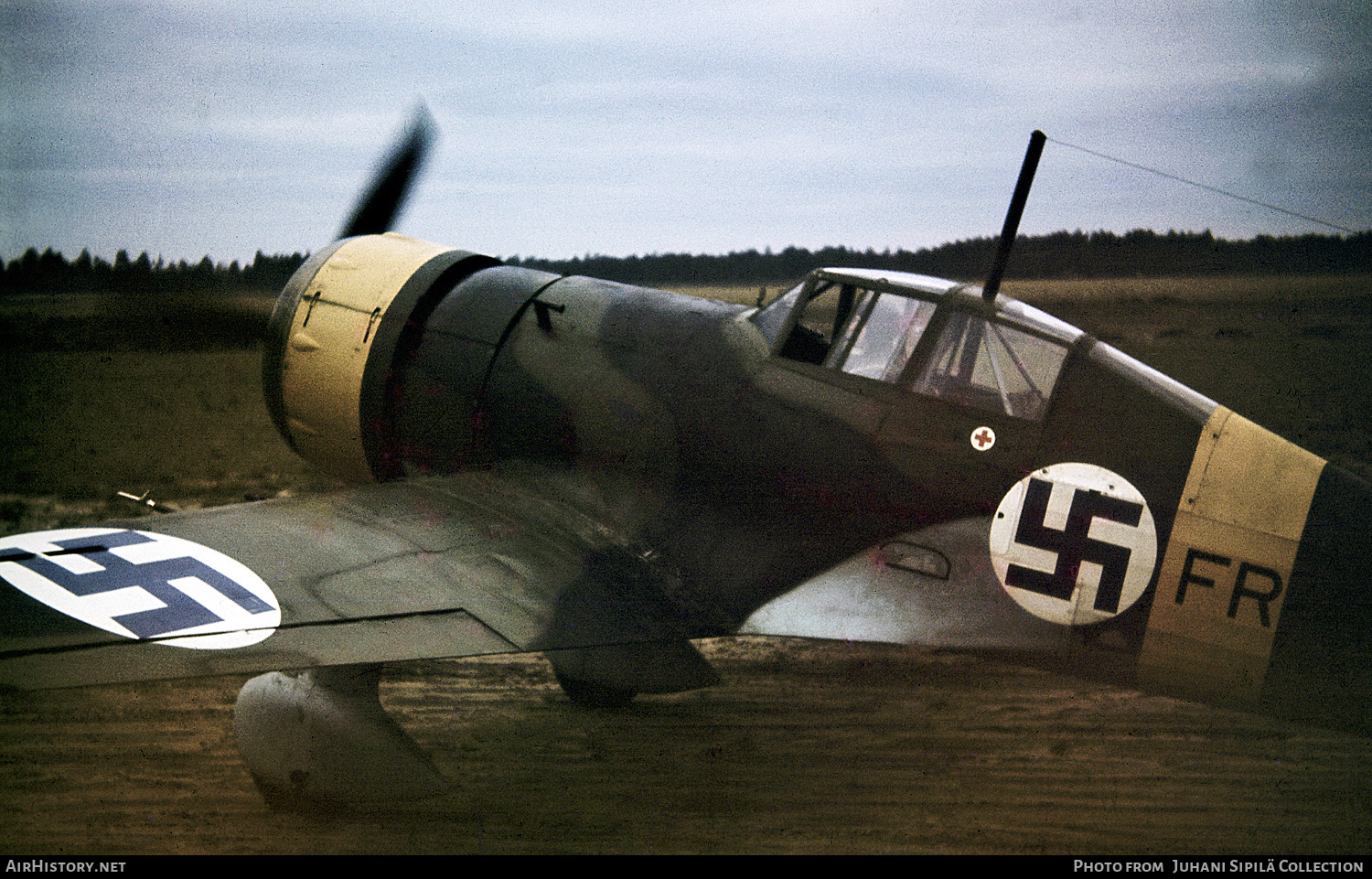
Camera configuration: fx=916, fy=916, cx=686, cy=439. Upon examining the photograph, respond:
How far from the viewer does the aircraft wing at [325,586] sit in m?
2.47

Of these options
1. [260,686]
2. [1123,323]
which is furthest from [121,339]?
[1123,323]

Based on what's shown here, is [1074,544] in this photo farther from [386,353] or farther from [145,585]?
[386,353]

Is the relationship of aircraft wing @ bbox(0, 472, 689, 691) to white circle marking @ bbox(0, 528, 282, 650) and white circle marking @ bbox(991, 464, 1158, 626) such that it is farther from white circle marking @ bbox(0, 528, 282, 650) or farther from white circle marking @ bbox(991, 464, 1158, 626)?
white circle marking @ bbox(991, 464, 1158, 626)

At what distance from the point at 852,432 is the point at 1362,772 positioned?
2292mm

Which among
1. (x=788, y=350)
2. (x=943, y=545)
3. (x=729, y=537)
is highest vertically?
(x=788, y=350)

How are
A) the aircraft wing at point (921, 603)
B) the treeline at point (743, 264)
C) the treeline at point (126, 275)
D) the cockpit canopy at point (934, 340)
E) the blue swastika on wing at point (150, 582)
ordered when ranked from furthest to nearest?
the treeline at point (743, 264) < the treeline at point (126, 275) < the cockpit canopy at point (934, 340) < the aircraft wing at point (921, 603) < the blue swastika on wing at point (150, 582)

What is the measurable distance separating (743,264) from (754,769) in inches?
95.9

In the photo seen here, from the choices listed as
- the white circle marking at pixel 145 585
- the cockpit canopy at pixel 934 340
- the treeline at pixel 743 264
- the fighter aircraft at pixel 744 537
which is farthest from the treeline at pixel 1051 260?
the white circle marking at pixel 145 585

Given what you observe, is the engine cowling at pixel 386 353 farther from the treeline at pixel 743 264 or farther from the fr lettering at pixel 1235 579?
the fr lettering at pixel 1235 579

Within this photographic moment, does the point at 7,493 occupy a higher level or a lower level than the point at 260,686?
lower

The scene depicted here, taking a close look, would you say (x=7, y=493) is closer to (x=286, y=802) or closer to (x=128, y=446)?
(x=128, y=446)

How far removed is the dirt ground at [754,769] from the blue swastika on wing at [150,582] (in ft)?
2.64

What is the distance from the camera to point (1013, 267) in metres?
6.37

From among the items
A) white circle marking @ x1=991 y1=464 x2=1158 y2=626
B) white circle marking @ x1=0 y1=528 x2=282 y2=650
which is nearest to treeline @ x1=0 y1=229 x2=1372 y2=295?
white circle marking @ x1=991 y1=464 x2=1158 y2=626
